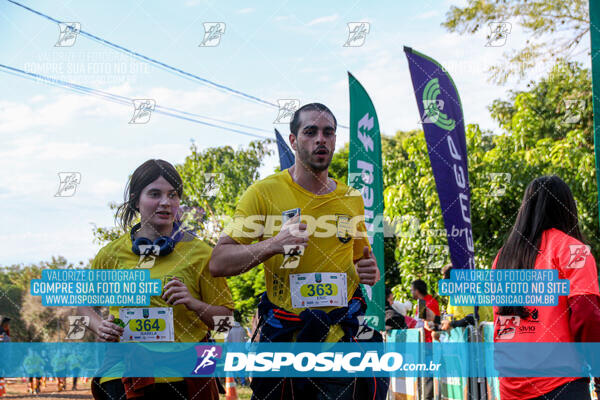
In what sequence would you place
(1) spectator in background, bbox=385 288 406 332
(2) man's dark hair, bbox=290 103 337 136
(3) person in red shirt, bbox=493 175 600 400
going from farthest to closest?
(1) spectator in background, bbox=385 288 406 332
(2) man's dark hair, bbox=290 103 337 136
(3) person in red shirt, bbox=493 175 600 400

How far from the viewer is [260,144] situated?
16641 mm

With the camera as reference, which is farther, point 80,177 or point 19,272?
point 19,272

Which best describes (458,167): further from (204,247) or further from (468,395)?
(204,247)

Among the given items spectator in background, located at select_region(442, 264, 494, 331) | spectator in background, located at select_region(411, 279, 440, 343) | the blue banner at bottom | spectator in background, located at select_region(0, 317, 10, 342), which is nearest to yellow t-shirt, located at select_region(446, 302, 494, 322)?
spectator in background, located at select_region(442, 264, 494, 331)

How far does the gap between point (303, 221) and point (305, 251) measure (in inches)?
6.3

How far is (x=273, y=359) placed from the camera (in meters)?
3.26

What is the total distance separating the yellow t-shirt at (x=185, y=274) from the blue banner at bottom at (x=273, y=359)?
0.37 feet

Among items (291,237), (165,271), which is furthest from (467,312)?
(291,237)

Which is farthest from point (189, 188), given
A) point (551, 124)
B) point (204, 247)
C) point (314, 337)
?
point (314, 337)

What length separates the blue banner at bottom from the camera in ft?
9.65

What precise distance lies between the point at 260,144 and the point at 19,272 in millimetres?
8485

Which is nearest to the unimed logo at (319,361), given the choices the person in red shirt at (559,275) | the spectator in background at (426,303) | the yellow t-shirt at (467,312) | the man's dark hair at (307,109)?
the person in red shirt at (559,275)

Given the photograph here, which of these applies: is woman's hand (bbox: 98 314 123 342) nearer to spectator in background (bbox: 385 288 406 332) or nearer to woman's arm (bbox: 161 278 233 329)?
woman's arm (bbox: 161 278 233 329)

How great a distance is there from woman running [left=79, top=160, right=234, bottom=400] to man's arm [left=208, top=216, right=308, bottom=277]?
348 mm
